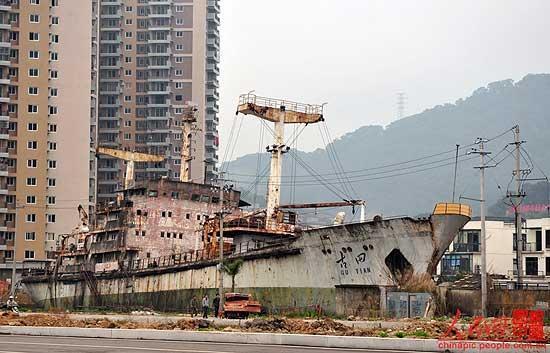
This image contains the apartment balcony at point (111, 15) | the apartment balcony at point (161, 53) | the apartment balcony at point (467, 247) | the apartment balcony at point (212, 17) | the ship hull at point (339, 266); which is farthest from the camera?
the apartment balcony at point (212, 17)

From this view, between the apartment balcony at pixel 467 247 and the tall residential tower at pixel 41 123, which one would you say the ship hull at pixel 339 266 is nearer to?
the apartment balcony at pixel 467 247

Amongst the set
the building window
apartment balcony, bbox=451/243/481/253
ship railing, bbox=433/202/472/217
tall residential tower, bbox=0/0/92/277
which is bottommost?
apartment balcony, bbox=451/243/481/253

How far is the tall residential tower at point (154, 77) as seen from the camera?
132375 millimetres

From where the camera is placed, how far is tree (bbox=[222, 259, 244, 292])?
172 ft

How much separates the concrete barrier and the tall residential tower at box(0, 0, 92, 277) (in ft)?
227

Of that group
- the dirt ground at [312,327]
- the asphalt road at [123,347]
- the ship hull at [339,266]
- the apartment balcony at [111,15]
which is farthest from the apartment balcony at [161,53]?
the asphalt road at [123,347]

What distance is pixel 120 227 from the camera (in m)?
62.9

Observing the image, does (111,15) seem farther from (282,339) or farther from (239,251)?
(282,339)

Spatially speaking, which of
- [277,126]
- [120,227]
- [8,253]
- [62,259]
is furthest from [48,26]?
[277,126]

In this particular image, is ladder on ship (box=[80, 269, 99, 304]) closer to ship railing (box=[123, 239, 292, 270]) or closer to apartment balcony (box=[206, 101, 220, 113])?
ship railing (box=[123, 239, 292, 270])

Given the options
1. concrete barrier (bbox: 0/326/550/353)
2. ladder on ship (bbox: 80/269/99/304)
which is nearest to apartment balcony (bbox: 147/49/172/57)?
ladder on ship (bbox: 80/269/99/304)

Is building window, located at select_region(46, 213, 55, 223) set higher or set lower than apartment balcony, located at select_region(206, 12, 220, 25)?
lower

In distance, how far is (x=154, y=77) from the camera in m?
134

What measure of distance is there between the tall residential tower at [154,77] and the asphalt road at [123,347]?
10337 centimetres
